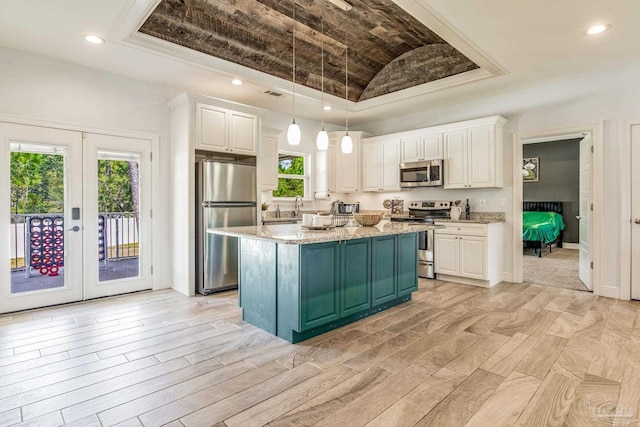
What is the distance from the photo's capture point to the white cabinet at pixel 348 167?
21.0 feet

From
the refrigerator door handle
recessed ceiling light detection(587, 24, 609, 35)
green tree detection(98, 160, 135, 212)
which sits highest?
recessed ceiling light detection(587, 24, 609, 35)

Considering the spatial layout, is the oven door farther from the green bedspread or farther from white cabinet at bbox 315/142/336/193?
the green bedspread

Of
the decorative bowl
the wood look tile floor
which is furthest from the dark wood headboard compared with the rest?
the decorative bowl

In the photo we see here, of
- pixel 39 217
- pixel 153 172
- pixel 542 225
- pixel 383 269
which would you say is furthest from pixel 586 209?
pixel 39 217

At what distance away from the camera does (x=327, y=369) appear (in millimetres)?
2412

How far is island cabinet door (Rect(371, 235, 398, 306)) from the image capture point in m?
3.52

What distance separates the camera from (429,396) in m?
2.08

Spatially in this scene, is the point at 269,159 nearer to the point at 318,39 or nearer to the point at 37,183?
the point at 318,39

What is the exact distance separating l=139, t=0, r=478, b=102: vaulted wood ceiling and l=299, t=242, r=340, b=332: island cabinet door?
2.56 meters

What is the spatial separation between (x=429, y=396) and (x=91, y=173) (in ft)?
13.8

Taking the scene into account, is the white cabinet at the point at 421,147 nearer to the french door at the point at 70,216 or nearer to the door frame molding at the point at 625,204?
the door frame molding at the point at 625,204

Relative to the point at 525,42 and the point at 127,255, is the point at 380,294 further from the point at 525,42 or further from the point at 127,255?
the point at 127,255

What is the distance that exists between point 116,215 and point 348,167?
3784 mm

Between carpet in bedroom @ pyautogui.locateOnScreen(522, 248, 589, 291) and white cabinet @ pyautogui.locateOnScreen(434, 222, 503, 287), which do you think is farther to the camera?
carpet in bedroom @ pyautogui.locateOnScreen(522, 248, 589, 291)
